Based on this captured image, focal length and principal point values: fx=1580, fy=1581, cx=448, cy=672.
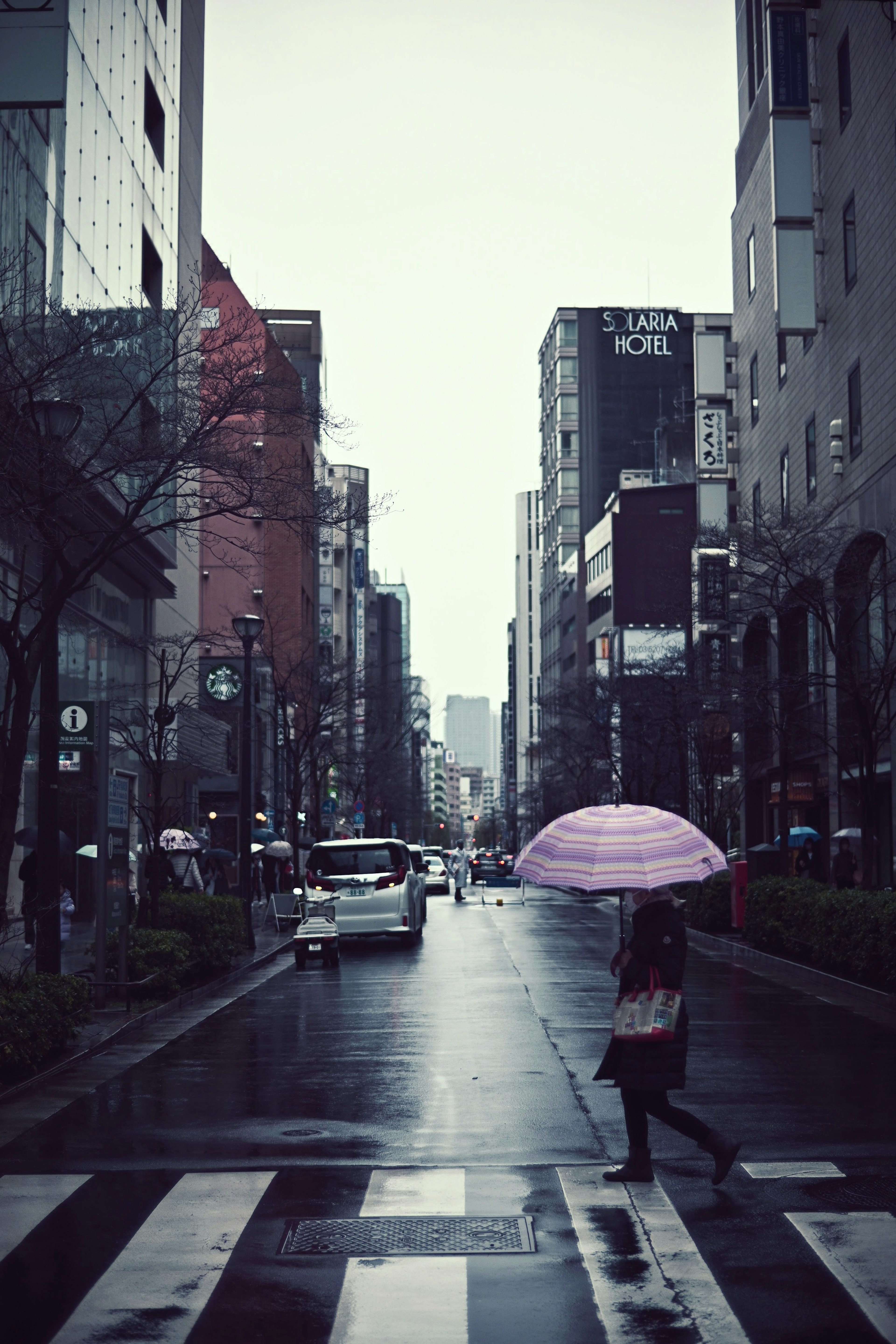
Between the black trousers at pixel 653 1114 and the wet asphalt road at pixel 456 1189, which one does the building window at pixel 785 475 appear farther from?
the black trousers at pixel 653 1114

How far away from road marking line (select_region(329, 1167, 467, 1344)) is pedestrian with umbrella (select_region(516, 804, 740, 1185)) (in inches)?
44.0

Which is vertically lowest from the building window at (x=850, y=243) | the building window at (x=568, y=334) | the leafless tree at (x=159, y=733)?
the leafless tree at (x=159, y=733)

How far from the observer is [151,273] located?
4175cm

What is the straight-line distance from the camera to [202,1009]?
18734 millimetres

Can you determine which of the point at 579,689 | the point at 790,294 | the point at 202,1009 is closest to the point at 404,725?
the point at 579,689

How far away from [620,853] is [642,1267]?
2.53 meters

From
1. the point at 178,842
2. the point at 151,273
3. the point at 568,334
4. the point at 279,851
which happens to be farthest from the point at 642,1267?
the point at 568,334

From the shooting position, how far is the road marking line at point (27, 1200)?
24.3 ft

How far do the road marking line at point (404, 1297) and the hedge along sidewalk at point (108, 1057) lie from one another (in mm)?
3315

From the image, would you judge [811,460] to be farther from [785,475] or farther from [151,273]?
[151,273]

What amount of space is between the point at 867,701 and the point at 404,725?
52.1m

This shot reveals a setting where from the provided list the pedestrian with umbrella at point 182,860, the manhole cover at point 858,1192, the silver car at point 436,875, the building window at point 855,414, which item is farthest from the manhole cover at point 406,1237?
the silver car at point 436,875

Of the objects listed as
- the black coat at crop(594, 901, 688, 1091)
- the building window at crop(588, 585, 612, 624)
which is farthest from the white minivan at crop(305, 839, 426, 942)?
the building window at crop(588, 585, 612, 624)

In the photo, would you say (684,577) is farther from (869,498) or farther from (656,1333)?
(656,1333)
